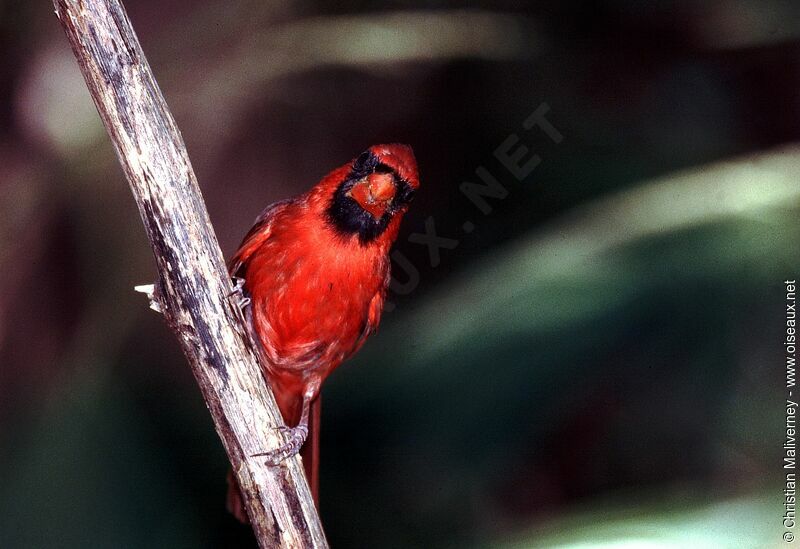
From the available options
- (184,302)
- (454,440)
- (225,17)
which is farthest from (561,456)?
(225,17)

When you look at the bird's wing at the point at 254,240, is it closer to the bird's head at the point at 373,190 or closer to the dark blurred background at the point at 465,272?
the bird's head at the point at 373,190

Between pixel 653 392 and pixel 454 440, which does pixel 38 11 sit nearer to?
pixel 454 440

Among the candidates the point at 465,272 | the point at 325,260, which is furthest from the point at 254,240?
the point at 465,272

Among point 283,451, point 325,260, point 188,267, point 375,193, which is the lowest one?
point 283,451

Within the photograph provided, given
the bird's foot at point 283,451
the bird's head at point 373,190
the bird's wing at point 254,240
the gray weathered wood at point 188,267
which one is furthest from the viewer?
the bird's wing at point 254,240

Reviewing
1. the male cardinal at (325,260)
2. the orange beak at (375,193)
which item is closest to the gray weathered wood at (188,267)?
the male cardinal at (325,260)

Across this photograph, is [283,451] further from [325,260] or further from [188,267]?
[325,260]

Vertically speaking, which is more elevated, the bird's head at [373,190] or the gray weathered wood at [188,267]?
the bird's head at [373,190]
